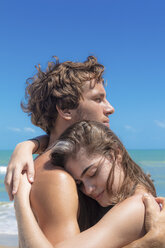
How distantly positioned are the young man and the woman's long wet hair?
165 mm

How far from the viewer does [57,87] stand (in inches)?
127

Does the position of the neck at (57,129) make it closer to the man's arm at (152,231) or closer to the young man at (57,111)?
the young man at (57,111)

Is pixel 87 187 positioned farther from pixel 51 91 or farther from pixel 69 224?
pixel 51 91

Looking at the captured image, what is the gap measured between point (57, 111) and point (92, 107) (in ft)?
1.15

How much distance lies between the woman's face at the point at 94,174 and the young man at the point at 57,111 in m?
0.12

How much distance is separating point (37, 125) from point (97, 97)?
0.72 metres

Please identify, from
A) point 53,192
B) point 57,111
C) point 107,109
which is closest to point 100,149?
point 53,192

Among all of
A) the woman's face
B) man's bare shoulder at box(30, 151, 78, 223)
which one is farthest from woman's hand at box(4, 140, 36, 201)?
the woman's face

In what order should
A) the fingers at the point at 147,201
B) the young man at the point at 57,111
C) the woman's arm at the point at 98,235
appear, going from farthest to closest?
the young man at the point at 57,111, the fingers at the point at 147,201, the woman's arm at the point at 98,235

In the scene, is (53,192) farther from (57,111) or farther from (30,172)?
(57,111)

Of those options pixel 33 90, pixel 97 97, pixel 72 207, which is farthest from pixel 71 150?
pixel 33 90

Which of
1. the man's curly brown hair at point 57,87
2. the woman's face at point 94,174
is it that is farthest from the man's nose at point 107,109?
the woman's face at point 94,174

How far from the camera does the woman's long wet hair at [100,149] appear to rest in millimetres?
2647

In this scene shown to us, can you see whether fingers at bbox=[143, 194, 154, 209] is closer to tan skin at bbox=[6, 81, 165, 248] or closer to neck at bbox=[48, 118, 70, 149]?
tan skin at bbox=[6, 81, 165, 248]
